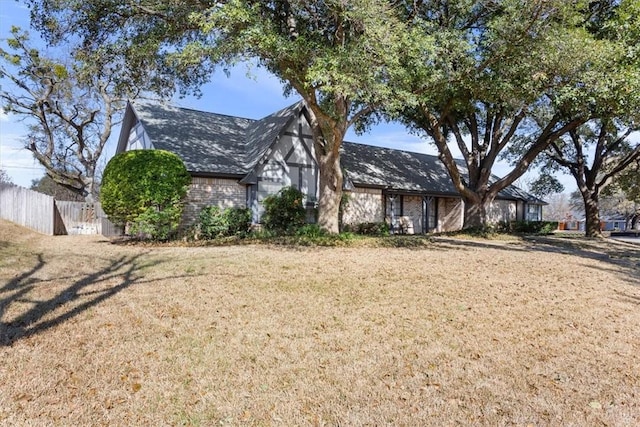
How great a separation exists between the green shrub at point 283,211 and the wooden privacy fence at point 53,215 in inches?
245

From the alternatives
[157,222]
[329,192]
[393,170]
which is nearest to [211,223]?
[157,222]

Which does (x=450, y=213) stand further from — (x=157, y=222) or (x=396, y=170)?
(x=157, y=222)

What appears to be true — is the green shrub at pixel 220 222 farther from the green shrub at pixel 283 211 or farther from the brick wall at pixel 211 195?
the green shrub at pixel 283 211

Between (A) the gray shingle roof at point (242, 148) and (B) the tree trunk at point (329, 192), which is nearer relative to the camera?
(B) the tree trunk at point (329, 192)

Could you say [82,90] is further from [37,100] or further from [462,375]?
[462,375]

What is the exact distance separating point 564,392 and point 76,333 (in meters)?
5.37

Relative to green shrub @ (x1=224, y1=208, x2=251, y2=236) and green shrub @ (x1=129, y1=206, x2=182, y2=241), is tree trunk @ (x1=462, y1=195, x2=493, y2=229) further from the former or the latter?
green shrub @ (x1=129, y1=206, x2=182, y2=241)

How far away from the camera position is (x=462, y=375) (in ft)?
13.2

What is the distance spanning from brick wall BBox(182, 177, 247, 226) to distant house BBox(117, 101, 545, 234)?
0.12 feet

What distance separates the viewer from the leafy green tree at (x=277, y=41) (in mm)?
9734

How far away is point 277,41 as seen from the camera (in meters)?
10.0

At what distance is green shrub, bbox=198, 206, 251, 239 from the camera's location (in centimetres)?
1431

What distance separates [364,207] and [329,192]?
6229 millimetres

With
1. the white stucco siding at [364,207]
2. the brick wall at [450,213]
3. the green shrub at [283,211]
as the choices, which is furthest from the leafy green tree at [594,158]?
the green shrub at [283,211]
